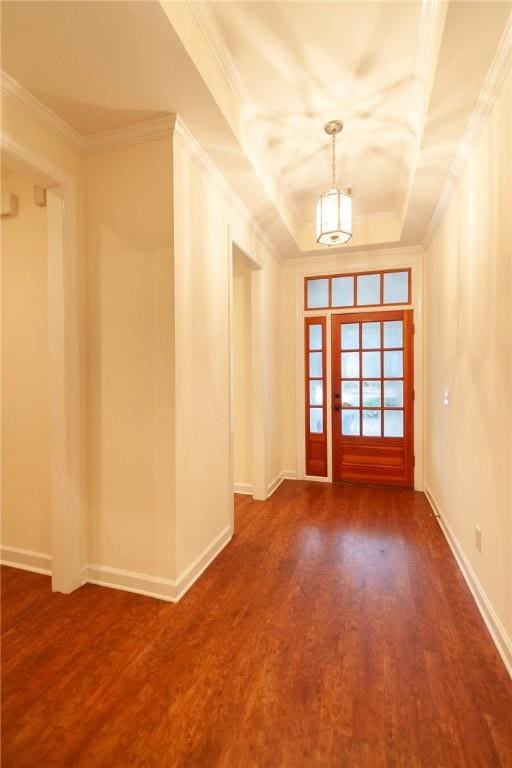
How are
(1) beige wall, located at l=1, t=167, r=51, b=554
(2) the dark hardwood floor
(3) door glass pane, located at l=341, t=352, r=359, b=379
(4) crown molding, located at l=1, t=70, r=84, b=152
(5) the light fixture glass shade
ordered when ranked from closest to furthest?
1. (2) the dark hardwood floor
2. (4) crown molding, located at l=1, t=70, r=84, b=152
3. (1) beige wall, located at l=1, t=167, r=51, b=554
4. (5) the light fixture glass shade
5. (3) door glass pane, located at l=341, t=352, r=359, b=379

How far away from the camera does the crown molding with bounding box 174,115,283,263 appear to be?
2.12 metres

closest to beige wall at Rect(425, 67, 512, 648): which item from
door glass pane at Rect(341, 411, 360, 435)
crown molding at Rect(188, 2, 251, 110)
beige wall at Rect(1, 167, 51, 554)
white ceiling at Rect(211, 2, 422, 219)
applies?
white ceiling at Rect(211, 2, 422, 219)

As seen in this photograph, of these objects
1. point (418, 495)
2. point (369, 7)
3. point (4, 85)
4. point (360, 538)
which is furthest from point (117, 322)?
point (418, 495)

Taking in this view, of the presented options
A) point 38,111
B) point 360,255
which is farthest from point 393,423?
point 38,111

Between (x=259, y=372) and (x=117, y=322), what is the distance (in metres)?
1.80

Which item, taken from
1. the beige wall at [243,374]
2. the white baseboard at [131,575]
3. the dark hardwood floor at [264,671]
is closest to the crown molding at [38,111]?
the beige wall at [243,374]

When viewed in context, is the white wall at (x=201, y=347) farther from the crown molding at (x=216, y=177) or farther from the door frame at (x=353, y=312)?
the door frame at (x=353, y=312)

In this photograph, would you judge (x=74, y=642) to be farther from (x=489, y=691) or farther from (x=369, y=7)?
(x=369, y=7)

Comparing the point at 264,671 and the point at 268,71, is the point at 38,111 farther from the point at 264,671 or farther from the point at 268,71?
the point at 264,671

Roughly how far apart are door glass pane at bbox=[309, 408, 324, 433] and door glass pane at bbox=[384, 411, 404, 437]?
73cm

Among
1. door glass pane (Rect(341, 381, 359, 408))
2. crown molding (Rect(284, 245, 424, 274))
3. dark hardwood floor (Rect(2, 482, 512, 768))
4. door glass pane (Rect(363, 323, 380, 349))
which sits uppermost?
crown molding (Rect(284, 245, 424, 274))

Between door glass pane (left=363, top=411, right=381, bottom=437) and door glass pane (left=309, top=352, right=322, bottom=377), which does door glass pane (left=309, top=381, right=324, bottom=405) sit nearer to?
door glass pane (left=309, top=352, right=322, bottom=377)

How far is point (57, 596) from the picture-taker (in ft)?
7.01

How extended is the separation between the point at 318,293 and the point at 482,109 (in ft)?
8.43
